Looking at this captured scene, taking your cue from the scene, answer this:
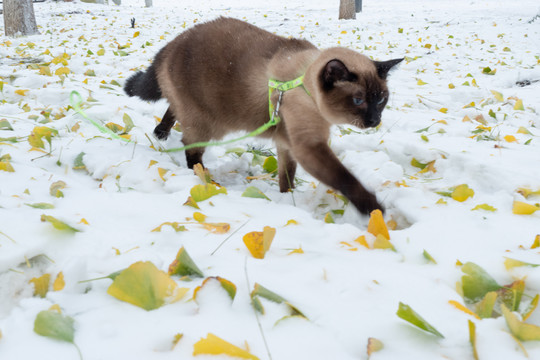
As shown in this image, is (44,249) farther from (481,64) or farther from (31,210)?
(481,64)

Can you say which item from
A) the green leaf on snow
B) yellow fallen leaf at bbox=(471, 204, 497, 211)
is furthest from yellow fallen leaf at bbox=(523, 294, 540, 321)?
yellow fallen leaf at bbox=(471, 204, 497, 211)

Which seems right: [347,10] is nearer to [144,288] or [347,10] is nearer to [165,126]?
[165,126]

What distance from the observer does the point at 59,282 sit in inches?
39.0

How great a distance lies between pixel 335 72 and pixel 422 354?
1.33m

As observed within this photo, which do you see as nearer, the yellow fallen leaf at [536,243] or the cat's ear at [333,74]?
the yellow fallen leaf at [536,243]

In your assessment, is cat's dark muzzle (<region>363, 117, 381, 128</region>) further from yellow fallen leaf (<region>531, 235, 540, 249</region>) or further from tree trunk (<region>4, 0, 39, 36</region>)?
tree trunk (<region>4, 0, 39, 36</region>)

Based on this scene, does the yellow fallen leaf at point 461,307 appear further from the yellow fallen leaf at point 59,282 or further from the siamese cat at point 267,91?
the yellow fallen leaf at point 59,282

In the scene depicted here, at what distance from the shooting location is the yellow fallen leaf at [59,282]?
0.98 m

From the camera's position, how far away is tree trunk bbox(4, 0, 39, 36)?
283 inches

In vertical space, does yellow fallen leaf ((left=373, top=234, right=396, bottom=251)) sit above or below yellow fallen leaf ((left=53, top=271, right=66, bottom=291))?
below

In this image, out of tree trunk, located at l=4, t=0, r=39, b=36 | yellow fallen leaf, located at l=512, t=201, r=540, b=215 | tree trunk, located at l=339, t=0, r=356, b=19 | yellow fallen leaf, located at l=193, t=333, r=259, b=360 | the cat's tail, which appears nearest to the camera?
yellow fallen leaf, located at l=193, t=333, r=259, b=360

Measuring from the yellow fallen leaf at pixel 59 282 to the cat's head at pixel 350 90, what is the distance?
136 cm

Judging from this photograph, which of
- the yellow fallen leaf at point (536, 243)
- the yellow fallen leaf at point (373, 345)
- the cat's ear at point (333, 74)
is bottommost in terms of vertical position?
the yellow fallen leaf at point (536, 243)

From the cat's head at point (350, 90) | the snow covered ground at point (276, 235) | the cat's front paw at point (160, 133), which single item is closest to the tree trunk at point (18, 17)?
the snow covered ground at point (276, 235)
